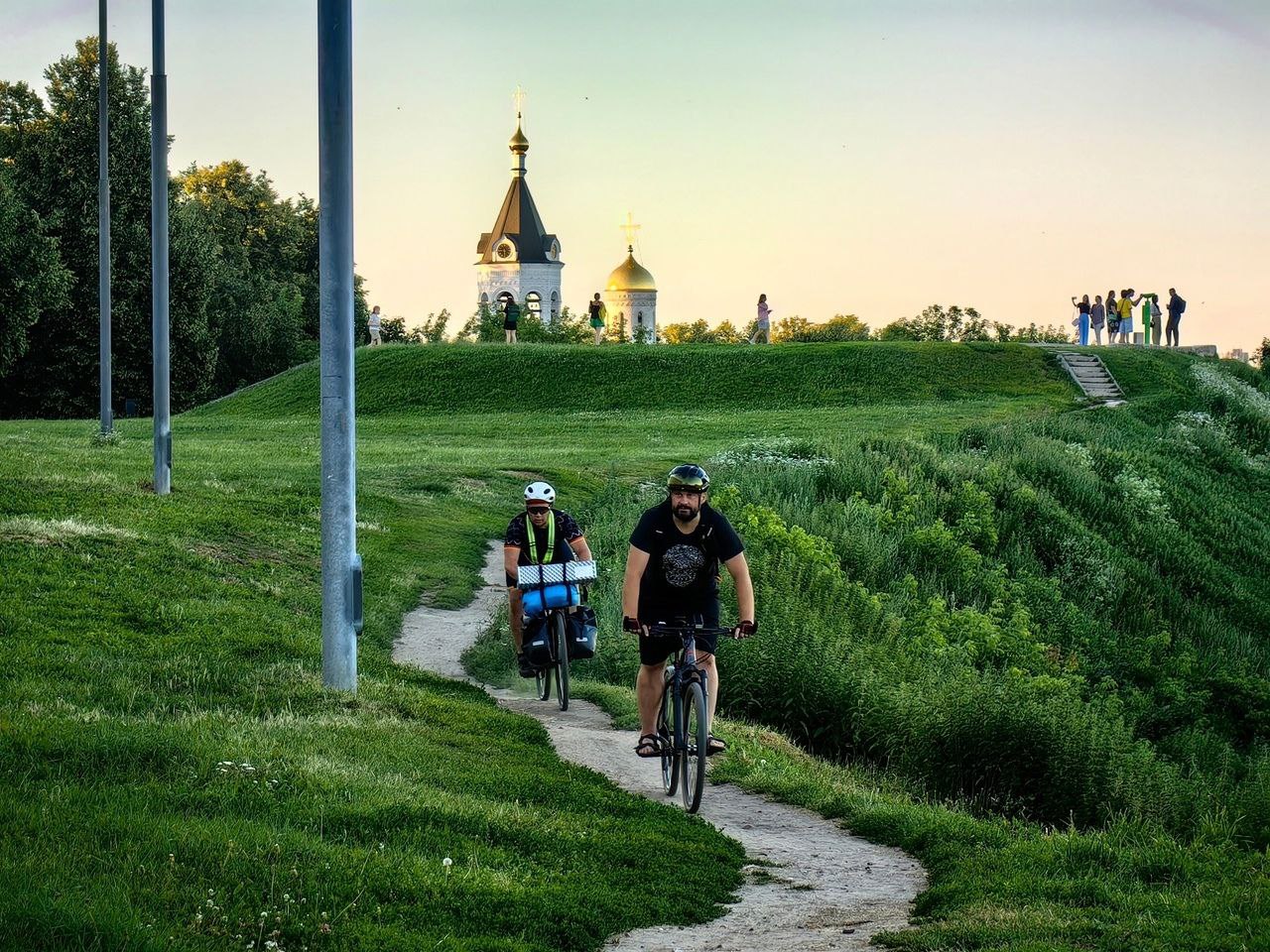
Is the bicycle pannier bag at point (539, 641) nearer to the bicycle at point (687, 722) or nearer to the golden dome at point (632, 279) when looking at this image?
the bicycle at point (687, 722)

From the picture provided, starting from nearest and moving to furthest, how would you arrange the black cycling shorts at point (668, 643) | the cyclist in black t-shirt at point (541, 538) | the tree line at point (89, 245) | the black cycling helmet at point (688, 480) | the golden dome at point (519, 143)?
the black cycling helmet at point (688, 480) → the black cycling shorts at point (668, 643) → the cyclist in black t-shirt at point (541, 538) → the tree line at point (89, 245) → the golden dome at point (519, 143)

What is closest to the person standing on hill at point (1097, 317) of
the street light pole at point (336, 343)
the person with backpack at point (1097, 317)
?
the person with backpack at point (1097, 317)

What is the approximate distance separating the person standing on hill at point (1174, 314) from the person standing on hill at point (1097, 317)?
2.47 meters

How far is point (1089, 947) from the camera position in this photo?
6875 millimetres

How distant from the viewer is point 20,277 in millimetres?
47281

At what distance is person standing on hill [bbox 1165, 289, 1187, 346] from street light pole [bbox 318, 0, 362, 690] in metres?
54.2

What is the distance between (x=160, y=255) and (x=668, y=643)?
1390 cm

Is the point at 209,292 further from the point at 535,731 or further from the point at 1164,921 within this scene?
the point at 1164,921

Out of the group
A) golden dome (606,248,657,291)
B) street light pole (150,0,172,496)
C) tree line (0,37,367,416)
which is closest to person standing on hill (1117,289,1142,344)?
tree line (0,37,367,416)

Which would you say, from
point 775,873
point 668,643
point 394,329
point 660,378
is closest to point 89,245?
point 660,378

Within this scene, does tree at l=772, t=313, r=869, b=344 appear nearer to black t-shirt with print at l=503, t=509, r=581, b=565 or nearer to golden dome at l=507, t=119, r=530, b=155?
golden dome at l=507, t=119, r=530, b=155

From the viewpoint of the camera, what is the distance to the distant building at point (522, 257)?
479ft

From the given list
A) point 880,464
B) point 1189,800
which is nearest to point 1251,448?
point 880,464

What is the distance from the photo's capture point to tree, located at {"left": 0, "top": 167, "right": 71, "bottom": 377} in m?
46.9
